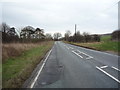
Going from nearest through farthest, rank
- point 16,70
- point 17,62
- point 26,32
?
1. point 16,70
2. point 17,62
3. point 26,32

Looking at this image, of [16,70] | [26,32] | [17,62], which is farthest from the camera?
[26,32]

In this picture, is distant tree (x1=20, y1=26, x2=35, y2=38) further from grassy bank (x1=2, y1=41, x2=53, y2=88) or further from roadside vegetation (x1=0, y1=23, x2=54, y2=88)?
grassy bank (x1=2, y1=41, x2=53, y2=88)

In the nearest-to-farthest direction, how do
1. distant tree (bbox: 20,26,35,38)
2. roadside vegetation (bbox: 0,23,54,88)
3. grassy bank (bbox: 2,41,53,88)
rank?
1. grassy bank (bbox: 2,41,53,88)
2. roadside vegetation (bbox: 0,23,54,88)
3. distant tree (bbox: 20,26,35,38)

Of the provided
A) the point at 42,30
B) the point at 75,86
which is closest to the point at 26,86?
the point at 75,86

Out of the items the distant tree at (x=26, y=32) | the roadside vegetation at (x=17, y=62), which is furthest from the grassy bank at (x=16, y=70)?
the distant tree at (x=26, y=32)

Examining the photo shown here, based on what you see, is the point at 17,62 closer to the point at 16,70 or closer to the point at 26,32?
the point at 16,70

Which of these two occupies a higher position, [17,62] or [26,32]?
[26,32]

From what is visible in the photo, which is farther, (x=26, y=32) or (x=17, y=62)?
(x=26, y=32)

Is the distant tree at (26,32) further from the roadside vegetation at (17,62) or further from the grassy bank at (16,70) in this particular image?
the grassy bank at (16,70)

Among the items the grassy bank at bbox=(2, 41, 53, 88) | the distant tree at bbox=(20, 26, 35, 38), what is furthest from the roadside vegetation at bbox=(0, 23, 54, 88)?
the distant tree at bbox=(20, 26, 35, 38)

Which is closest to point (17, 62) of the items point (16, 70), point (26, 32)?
point (16, 70)

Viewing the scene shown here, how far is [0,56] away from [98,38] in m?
78.0

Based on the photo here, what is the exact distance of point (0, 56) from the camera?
15.6 metres

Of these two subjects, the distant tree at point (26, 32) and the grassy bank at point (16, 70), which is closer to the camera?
the grassy bank at point (16, 70)
